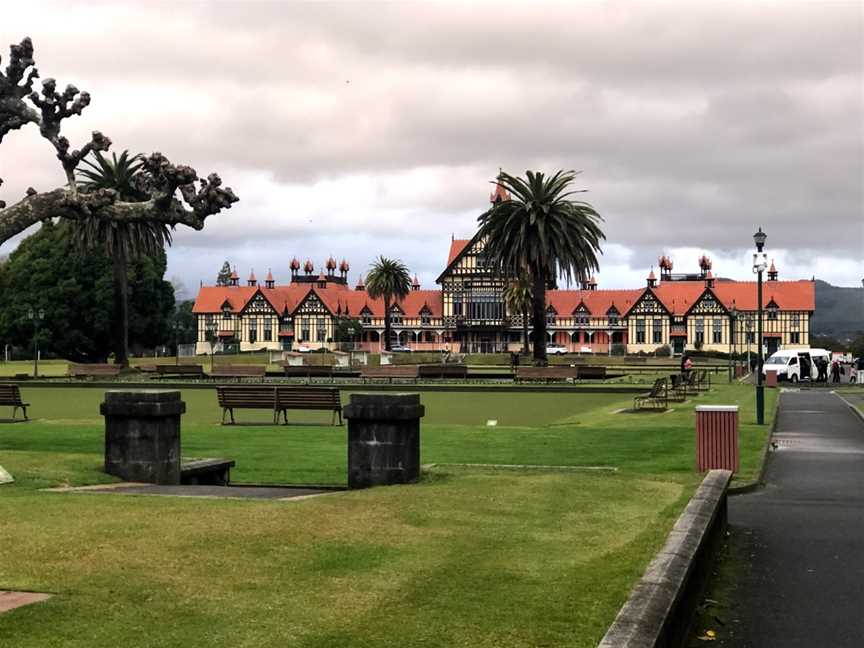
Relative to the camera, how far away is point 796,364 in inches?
2304

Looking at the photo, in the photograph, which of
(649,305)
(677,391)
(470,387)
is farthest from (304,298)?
(677,391)

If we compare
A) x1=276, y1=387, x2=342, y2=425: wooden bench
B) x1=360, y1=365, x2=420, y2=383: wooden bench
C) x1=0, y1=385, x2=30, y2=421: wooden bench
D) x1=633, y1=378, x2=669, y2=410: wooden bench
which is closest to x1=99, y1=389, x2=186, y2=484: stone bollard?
x1=276, y1=387, x2=342, y2=425: wooden bench

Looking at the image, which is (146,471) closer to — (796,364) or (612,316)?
(796,364)

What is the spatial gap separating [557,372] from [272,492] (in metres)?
37.4

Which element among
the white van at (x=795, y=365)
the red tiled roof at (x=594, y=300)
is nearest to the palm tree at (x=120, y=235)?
the white van at (x=795, y=365)

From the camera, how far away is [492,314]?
115125mm

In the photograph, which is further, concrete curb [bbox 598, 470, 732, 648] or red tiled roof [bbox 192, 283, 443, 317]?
red tiled roof [bbox 192, 283, 443, 317]

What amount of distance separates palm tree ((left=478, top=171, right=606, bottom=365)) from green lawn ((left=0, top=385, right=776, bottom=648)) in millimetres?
46227

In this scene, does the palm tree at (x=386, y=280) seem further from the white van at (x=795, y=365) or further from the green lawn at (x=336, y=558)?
the green lawn at (x=336, y=558)

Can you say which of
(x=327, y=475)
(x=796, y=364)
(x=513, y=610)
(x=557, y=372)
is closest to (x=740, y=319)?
(x=796, y=364)

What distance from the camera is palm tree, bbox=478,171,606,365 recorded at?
60094 millimetres

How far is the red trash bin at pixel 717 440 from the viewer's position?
13.7 metres

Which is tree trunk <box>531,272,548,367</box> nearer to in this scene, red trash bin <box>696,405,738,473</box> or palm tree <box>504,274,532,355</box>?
palm tree <box>504,274,532,355</box>

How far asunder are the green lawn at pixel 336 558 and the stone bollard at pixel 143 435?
1.48ft
